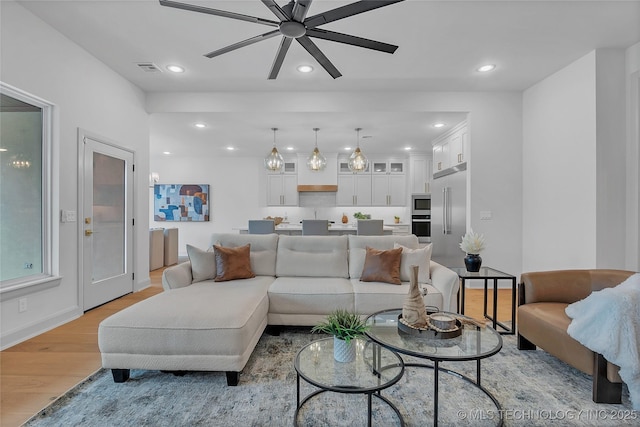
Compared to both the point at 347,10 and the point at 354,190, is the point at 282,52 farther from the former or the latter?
the point at 354,190

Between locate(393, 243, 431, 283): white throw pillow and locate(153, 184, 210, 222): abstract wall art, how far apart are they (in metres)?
6.12

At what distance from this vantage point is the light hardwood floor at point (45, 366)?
1733 mm

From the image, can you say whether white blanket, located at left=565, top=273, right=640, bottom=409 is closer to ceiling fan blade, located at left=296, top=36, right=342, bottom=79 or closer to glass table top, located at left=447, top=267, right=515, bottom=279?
glass table top, located at left=447, top=267, right=515, bottom=279

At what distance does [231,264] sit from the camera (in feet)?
9.59

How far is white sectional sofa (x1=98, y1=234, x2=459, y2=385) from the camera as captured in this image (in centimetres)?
189

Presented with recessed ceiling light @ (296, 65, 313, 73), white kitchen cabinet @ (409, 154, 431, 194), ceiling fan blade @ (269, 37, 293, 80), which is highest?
recessed ceiling light @ (296, 65, 313, 73)

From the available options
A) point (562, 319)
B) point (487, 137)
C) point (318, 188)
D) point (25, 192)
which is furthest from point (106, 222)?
point (487, 137)

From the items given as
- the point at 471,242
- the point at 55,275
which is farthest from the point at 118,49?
the point at 471,242

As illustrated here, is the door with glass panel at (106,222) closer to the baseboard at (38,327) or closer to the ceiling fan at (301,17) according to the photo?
the baseboard at (38,327)

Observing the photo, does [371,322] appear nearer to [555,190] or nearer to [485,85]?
[555,190]

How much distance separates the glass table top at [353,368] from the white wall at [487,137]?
10.7 ft

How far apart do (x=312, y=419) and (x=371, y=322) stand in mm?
625

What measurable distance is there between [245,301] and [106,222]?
2480 mm

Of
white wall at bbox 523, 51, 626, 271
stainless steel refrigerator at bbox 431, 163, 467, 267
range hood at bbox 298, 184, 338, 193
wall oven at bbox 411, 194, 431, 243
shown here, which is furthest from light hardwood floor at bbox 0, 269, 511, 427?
range hood at bbox 298, 184, 338, 193
